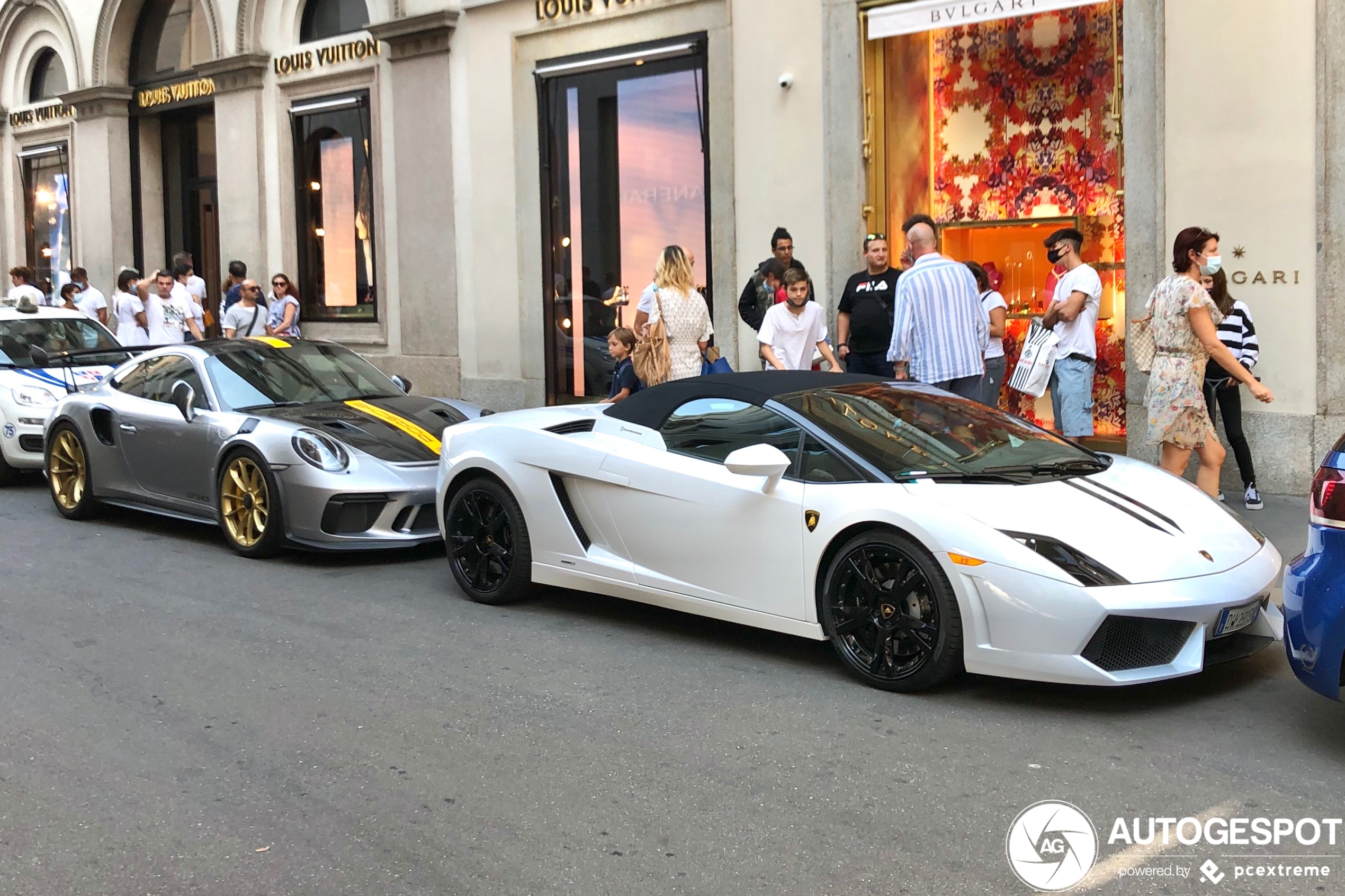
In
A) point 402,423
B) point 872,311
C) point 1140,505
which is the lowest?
point 1140,505

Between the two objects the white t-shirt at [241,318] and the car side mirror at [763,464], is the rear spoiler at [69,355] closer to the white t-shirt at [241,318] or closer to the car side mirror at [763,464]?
the white t-shirt at [241,318]

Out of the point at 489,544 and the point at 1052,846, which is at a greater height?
the point at 489,544

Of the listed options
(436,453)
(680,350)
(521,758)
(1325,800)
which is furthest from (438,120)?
(1325,800)

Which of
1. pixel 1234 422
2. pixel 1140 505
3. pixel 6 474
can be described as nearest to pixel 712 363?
pixel 1234 422

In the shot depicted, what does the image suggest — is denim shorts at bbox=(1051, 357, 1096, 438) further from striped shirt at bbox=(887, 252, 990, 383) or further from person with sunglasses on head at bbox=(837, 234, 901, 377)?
person with sunglasses on head at bbox=(837, 234, 901, 377)

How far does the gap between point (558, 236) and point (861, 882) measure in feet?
41.6

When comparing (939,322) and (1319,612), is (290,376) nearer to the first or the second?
(939,322)

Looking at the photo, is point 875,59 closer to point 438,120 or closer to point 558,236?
point 558,236

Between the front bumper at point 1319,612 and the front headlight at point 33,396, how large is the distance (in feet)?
34.7

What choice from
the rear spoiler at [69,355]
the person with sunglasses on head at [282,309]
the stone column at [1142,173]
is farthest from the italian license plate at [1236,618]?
the person with sunglasses on head at [282,309]

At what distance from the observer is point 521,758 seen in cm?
484

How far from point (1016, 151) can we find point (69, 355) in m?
8.61

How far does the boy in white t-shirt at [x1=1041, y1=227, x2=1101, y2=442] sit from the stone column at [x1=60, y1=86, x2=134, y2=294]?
17574 millimetres

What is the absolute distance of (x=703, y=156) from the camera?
552 inches
